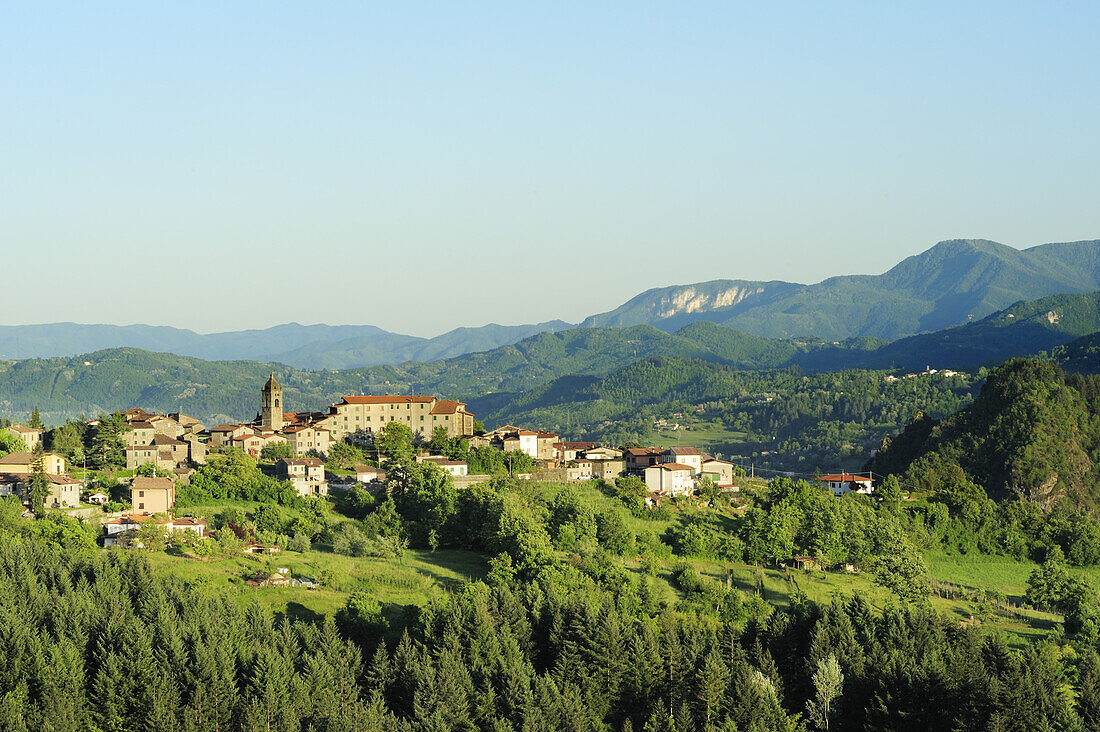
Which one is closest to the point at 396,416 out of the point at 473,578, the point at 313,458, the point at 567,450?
the point at 313,458

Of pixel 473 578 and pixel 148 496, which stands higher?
pixel 148 496

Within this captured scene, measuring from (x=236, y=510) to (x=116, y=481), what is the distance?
9293 mm

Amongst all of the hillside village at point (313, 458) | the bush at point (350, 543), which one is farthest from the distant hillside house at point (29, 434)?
the bush at point (350, 543)

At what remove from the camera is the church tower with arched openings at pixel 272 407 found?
327 feet

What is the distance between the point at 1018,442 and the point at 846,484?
2531 cm

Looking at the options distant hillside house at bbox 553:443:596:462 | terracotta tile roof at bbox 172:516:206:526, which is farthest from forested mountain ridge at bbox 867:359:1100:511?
terracotta tile roof at bbox 172:516:206:526

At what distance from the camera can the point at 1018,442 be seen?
120 meters

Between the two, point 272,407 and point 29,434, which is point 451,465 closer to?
point 272,407

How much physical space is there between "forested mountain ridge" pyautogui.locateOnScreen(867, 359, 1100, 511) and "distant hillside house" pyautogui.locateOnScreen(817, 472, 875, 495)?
6.26 meters

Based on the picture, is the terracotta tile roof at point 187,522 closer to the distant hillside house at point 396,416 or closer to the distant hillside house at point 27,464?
the distant hillside house at point 27,464

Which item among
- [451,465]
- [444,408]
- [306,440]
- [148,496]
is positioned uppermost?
[444,408]

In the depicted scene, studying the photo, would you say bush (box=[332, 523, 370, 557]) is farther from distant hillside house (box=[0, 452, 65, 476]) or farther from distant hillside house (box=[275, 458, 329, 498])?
distant hillside house (box=[0, 452, 65, 476])

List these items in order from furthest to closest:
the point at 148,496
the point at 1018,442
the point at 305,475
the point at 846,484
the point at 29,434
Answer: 1. the point at 1018,442
2. the point at 846,484
3. the point at 29,434
4. the point at 305,475
5. the point at 148,496

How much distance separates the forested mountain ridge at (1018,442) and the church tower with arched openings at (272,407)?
55.4 meters
